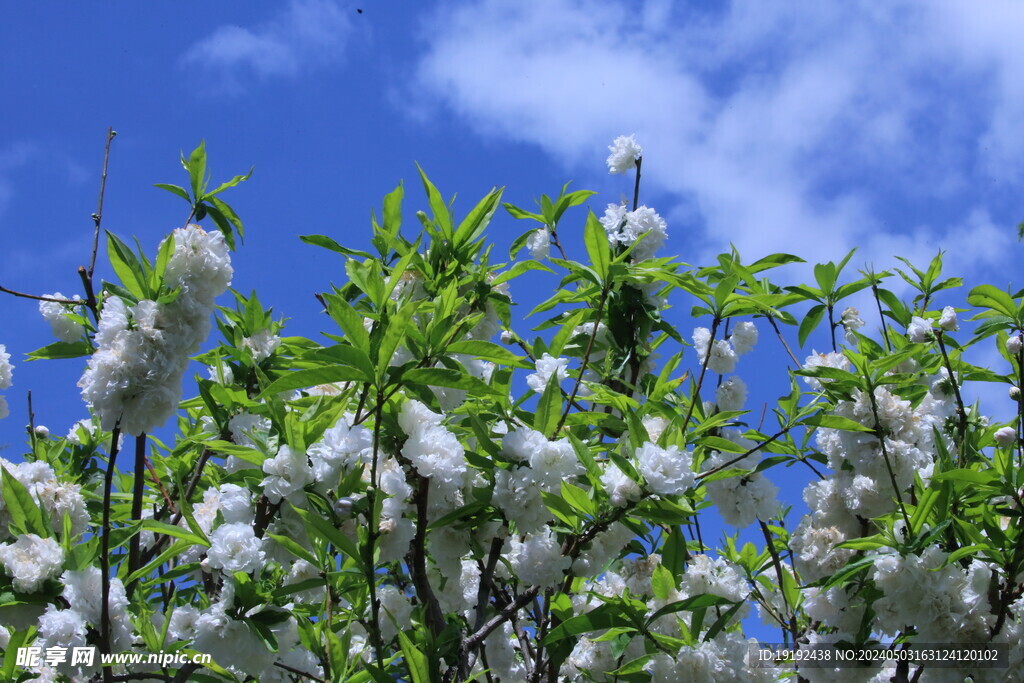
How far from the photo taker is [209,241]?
200cm

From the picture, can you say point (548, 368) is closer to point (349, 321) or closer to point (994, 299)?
point (349, 321)

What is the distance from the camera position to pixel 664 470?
2.10m

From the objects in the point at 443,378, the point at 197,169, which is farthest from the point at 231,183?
the point at 443,378

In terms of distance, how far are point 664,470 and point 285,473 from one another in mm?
944

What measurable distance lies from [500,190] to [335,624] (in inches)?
60.9

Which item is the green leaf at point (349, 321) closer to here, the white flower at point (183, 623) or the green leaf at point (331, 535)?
the green leaf at point (331, 535)

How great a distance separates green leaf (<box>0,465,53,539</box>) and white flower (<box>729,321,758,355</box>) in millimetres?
2852

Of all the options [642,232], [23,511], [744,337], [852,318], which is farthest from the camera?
[852,318]

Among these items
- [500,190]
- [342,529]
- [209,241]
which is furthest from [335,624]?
[500,190]

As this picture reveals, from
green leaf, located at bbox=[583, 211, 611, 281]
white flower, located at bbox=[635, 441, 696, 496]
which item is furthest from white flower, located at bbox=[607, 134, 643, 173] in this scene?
white flower, located at bbox=[635, 441, 696, 496]

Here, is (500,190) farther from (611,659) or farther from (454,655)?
(611,659)

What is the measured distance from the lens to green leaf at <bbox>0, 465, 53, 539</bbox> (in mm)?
2109

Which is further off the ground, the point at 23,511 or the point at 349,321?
the point at 349,321

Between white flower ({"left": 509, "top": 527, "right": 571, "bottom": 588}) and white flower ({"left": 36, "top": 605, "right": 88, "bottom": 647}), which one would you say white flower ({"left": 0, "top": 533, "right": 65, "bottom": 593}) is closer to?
white flower ({"left": 36, "top": 605, "right": 88, "bottom": 647})
